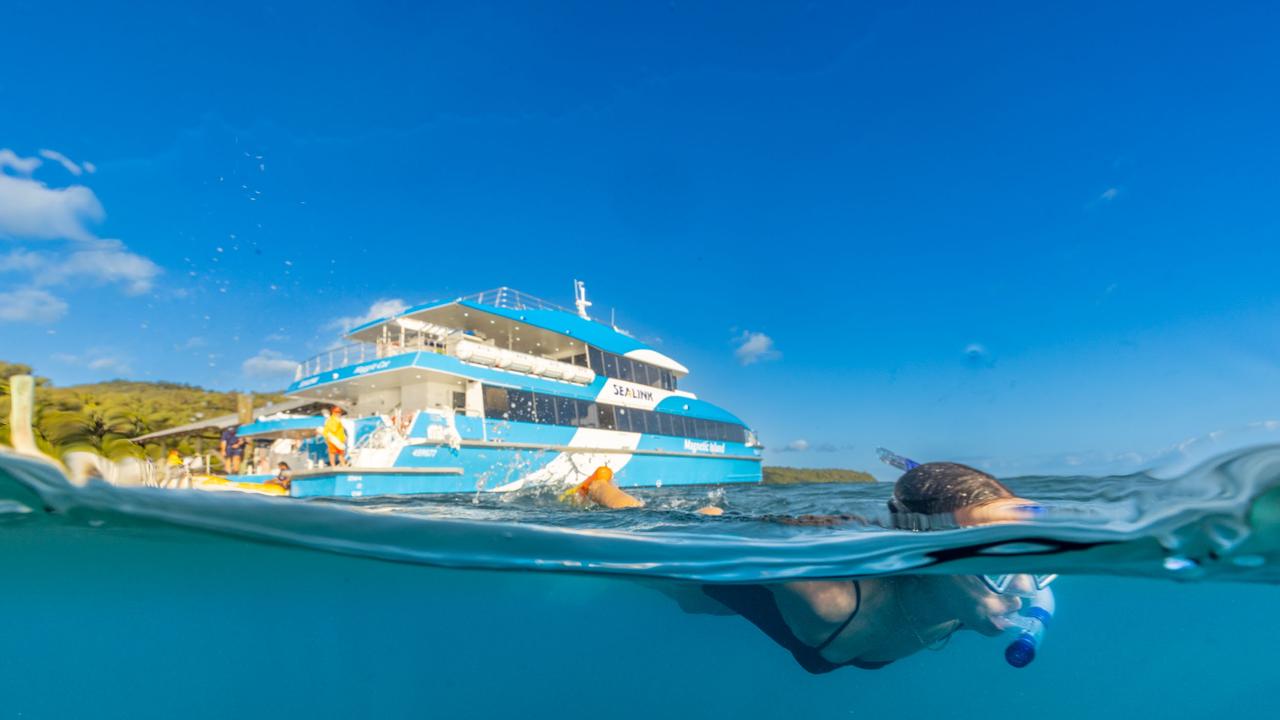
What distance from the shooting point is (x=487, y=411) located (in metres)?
16.2

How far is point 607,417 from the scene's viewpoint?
64.2ft

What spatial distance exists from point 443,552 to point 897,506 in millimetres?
4146

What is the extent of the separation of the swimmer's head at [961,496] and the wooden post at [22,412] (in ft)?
18.8

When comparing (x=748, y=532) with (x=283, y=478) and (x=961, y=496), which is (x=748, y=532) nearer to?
(x=961, y=496)

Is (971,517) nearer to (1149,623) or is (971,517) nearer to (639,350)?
(1149,623)

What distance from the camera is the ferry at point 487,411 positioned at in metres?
14.2

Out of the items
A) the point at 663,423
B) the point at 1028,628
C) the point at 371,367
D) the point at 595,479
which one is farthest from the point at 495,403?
the point at 1028,628

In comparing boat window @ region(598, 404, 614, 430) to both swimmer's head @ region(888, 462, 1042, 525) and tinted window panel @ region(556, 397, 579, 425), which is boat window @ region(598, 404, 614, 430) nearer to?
tinted window panel @ region(556, 397, 579, 425)

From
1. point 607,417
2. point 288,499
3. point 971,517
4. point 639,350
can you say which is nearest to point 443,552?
point 288,499

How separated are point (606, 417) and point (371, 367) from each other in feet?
24.4

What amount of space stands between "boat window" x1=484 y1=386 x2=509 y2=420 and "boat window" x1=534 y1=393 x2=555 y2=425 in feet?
3.54

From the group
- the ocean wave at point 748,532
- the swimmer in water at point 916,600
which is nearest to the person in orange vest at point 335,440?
the ocean wave at point 748,532

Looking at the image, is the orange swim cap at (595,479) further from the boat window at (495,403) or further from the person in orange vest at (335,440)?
the boat window at (495,403)

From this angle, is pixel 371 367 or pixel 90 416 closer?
pixel 90 416
